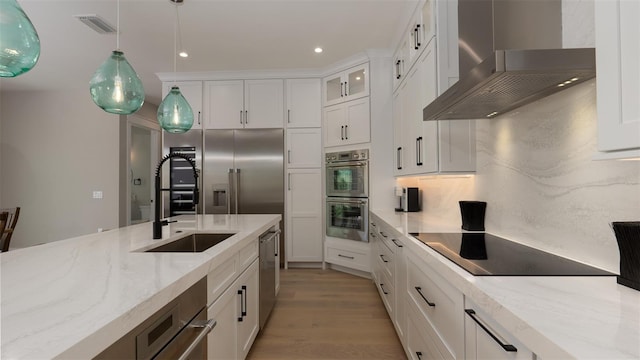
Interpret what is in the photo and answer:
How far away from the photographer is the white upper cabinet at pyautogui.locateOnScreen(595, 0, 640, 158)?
72 cm

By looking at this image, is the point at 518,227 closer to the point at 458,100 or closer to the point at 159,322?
the point at 458,100

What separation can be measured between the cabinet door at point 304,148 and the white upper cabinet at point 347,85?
1.62 ft

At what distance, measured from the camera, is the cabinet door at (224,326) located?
1.33 meters

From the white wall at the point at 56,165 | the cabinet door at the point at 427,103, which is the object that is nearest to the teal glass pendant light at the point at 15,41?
the cabinet door at the point at 427,103

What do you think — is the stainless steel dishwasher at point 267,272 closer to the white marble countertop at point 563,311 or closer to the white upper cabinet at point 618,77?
the white marble countertop at point 563,311

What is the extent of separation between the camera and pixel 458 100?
146 cm

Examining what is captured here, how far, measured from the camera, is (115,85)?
1.68m

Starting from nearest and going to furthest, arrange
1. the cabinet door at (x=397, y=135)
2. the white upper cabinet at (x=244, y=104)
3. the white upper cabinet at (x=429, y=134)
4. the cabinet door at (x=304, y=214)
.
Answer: the white upper cabinet at (x=429, y=134), the cabinet door at (x=397, y=135), the cabinet door at (x=304, y=214), the white upper cabinet at (x=244, y=104)

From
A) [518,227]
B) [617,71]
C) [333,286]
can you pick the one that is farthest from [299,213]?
[617,71]

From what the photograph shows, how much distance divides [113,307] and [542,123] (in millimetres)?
1857

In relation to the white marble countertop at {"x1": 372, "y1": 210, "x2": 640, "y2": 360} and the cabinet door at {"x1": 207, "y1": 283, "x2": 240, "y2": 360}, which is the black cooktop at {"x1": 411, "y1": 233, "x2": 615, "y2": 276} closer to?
the white marble countertop at {"x1": 372, "y1": 210, "x2": 640, "y2": 360}

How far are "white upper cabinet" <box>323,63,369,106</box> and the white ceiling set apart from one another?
0.23 metres

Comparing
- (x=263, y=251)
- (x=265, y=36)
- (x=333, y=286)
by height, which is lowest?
(x=333, y=286)

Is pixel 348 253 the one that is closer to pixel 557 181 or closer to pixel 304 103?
pixel 304 103
